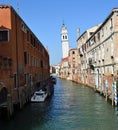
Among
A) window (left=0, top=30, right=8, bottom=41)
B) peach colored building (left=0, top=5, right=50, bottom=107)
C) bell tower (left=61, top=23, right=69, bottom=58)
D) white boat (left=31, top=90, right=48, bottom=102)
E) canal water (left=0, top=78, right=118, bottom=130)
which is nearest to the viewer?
canal water (left=0, top=78, right=118, bottom=130)

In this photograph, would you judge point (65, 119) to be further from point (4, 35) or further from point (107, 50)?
point (107, 50)

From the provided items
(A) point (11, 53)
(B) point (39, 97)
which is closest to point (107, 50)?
(B) point (39, 97)

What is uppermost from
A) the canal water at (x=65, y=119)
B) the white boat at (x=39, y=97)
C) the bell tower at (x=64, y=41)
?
the bell tower at (x=64, y=41)

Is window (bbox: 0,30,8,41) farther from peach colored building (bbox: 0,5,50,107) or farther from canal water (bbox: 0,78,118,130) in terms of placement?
canal water (bbox: 0,78,118,130)

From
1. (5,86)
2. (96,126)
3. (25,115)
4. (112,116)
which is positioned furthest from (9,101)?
(112,116)

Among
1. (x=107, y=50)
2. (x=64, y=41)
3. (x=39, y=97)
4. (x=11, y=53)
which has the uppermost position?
(x=64, y=41)

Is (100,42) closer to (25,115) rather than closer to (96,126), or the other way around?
(25,115)

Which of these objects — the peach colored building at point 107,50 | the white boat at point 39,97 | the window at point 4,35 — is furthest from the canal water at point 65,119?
the window at point 4,35

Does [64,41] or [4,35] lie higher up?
[64,41]

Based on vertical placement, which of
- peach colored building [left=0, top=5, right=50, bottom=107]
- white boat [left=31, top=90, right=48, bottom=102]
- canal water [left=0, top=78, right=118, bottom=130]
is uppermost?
peach colored building [left=0, top=5, right=50, bottom=107]

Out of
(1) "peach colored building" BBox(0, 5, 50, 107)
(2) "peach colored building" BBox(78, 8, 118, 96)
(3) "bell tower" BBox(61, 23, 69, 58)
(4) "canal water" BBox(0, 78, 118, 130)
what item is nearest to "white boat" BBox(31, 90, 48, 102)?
(4) "canal water" BBox(0, 78, 118, 130)

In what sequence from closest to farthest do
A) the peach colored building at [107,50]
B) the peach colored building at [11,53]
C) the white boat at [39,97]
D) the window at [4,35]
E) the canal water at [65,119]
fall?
the canal water at [65,119]
the peach colored building at [11,53]
the window at [4,35]
the peach colored building at [107,50]
the white boat at [39,97]

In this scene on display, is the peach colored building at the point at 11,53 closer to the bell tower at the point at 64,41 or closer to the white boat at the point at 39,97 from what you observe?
the white boat at the point at 39,97

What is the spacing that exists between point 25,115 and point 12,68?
3639mm
